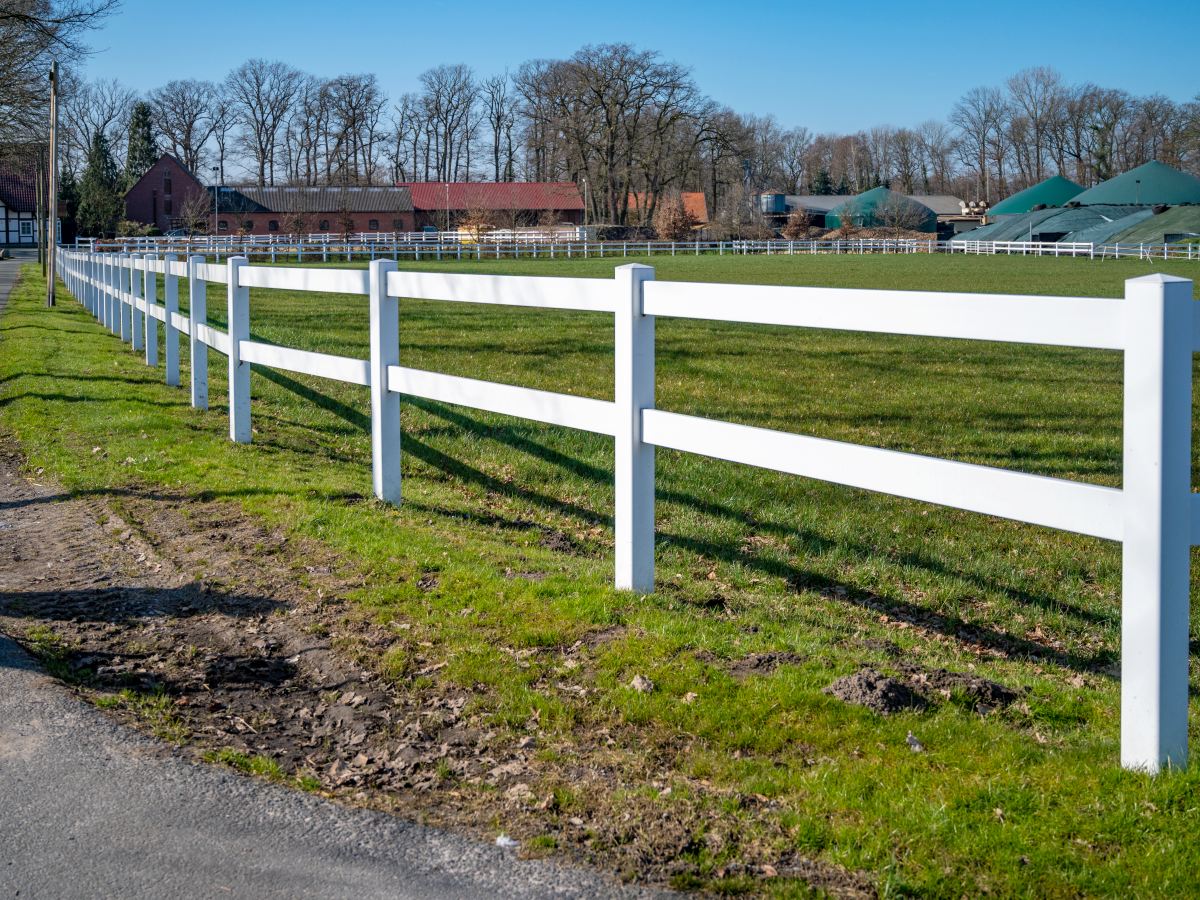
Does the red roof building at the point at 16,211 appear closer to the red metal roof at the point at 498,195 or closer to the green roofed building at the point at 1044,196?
the red metal roof at the point at 498,195

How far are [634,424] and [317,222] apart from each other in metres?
108

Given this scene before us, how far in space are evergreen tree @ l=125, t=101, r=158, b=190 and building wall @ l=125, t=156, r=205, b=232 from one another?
14.9ft

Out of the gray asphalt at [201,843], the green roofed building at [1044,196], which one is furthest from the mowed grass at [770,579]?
the green roofed building at [1044,196]

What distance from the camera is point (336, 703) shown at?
4.80 m

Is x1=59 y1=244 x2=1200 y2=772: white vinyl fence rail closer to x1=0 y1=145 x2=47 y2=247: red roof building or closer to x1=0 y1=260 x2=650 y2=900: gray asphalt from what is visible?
x1=0 y1=260 x2=650 y2=900: gray asphalt

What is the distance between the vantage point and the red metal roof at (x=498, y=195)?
110688mm

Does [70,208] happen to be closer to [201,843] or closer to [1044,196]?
[1044,196]

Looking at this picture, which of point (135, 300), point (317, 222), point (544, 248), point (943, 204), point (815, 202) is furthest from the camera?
point (943, 204)

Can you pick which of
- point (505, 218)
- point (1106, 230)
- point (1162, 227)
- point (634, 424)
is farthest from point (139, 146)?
point (634, 424)

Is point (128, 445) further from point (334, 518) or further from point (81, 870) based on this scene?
A: point (81, 870)

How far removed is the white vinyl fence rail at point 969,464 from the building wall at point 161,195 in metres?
109

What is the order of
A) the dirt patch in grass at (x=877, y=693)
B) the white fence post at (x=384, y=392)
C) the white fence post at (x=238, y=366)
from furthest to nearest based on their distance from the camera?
the white fence post at (x=238, y=366) → the white fence post at (x=384, y=392) → the dirt patch in grass at (x=877, y=693)

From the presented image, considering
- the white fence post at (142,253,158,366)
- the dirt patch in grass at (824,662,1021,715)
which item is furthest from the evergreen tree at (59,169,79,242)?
the dirt patch in grass at (824,662,1021,715)

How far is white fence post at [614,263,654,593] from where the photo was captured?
5738 millimetres
